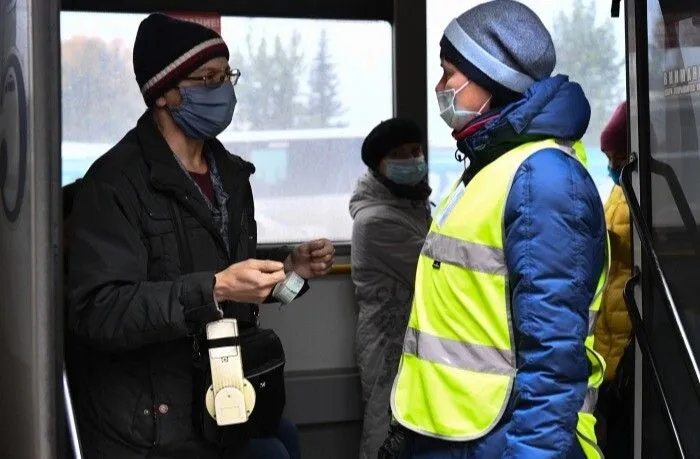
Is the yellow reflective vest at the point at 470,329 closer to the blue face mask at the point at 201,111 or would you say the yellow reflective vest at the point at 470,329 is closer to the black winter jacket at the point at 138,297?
the black winter jacket at the point at 138,297

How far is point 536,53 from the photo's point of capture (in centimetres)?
238

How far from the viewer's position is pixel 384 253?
Result: 4.85 m

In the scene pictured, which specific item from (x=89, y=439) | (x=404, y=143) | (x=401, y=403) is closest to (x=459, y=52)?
(x=401, y=403)

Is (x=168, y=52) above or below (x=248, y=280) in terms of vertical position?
above

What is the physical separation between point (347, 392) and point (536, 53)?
319 cm

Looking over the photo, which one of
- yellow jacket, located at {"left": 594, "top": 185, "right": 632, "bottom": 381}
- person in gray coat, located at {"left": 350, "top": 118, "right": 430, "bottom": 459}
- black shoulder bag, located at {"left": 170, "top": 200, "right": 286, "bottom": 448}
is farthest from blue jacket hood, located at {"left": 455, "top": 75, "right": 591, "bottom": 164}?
person in gray coat, located at {"left": 350, "top": 118, "right": 430, "bottom": 459}

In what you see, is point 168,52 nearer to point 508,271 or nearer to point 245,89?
point 508,271

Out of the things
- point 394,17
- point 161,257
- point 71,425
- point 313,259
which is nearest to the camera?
point 71,425

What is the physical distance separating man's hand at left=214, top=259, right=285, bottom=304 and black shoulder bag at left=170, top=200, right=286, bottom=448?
0.21 m

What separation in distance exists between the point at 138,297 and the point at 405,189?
8.30 ft

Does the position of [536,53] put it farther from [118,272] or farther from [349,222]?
[349,222]

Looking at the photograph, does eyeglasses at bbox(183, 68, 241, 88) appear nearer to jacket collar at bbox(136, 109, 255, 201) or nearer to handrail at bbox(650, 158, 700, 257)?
jacket collar at bbox(136, 109, 255, 201)

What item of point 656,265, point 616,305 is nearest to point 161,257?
point 656,265

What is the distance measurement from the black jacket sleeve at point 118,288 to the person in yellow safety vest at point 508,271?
23.5 inches
